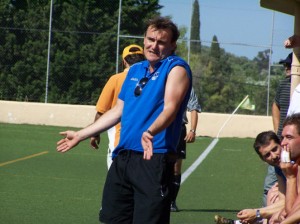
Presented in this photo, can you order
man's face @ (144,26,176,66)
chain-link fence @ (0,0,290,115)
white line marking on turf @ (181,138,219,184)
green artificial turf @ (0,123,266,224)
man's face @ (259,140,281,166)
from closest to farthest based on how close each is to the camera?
1. man's face @ (144,26,176,66)
2. man's face @ (259,140,281,166)
3. green artificial turf @ (0,123,266,224)
4. white line marking on turf @ (181,138,219,184)
5. chain-link fence @ (0,0,290,115)

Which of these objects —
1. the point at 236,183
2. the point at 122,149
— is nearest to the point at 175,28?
the point at 122,149

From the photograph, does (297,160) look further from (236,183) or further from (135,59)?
(236,183)

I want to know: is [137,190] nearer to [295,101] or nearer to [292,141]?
[292,141]

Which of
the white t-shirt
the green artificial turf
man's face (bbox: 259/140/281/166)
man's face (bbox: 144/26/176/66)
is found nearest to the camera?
man's face (bbox: 144/26/176/66)

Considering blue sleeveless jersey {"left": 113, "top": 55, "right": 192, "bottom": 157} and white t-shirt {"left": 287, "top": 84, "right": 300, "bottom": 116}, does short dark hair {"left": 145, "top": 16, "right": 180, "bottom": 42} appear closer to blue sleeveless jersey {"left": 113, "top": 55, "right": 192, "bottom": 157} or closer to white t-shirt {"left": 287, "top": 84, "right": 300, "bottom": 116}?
blue sleeveless jersey {"left": 113, "top": 55, "right": 192, "bottom": 157}

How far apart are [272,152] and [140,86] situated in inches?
53.4

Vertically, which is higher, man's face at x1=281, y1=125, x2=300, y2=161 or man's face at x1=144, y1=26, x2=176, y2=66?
man's face at x1=144, y1=26, x2=176, y2=66

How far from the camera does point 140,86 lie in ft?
21.7

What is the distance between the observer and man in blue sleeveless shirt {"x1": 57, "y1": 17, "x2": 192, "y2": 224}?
6.46m

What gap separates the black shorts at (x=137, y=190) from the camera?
21.2 ft

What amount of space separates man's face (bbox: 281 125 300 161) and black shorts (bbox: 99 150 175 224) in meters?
0.82

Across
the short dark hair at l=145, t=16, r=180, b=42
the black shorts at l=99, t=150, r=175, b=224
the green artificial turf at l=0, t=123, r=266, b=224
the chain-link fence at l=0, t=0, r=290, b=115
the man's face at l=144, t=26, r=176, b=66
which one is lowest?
the green artificial turf at l=0, t=123, r=266, b=224

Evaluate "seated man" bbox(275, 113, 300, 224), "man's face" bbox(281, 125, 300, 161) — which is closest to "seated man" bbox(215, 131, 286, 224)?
"seated man" bbox(275, 113, 300, 224)

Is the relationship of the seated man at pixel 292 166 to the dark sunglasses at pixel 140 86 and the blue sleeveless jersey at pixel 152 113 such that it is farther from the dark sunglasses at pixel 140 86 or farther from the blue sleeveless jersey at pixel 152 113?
the dark sunglasses at pixel 140 86
